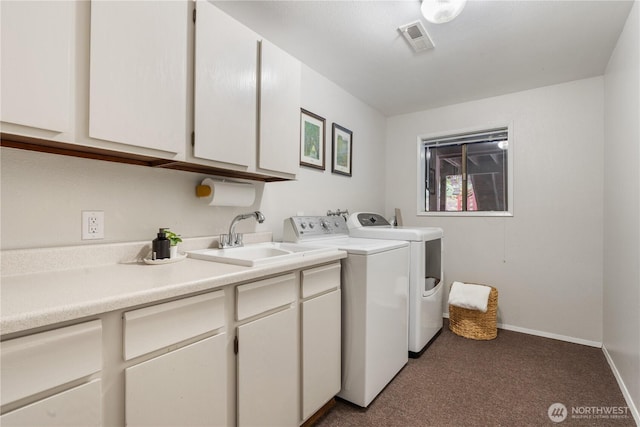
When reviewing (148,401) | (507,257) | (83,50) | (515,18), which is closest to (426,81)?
(515,18)

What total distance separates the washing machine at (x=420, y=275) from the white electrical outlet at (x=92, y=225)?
1.80 m

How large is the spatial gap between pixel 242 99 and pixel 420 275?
179 centimetres

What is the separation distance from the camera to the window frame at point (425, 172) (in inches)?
118

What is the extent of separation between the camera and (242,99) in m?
1.57

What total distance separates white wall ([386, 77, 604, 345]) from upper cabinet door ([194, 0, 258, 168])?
2.54m

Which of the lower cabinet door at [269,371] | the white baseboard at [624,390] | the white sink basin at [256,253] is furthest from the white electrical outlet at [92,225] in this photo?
the white baseboard at [624,390]

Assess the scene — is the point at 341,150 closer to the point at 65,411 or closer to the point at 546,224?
the point at 546,224

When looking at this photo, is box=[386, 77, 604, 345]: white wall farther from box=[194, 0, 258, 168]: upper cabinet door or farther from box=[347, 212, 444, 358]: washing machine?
box=[194, 0, 258, 168]: upper cabinet door

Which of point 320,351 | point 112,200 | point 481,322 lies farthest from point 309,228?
point 481,322

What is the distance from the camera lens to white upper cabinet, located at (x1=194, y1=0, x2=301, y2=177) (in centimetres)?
139

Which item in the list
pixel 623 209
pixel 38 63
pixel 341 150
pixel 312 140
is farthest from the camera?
pixel 341 150

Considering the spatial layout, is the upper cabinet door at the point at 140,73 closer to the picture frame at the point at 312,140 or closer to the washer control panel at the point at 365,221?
the picture frame at the point at 312,140

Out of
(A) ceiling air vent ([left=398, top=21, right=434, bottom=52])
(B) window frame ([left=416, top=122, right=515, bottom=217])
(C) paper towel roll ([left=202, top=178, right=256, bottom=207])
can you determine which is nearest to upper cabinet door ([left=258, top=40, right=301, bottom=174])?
(C) paper towel roll ([left=202, top=178, right=256, bottom=207])

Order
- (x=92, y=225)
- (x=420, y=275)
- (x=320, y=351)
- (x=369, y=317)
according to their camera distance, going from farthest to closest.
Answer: (x=420, y=275)
(x=369, y=317)
(x=320, y=351)
(x=92, y=225)
